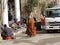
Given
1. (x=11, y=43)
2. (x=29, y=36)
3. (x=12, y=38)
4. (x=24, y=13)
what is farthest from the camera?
(x=24, y=13)

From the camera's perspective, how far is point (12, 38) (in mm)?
18375

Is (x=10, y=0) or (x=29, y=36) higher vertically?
(x=10, y=0)

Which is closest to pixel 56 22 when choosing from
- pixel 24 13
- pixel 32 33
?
pixel 32 33

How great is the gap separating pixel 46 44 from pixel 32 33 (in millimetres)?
4910

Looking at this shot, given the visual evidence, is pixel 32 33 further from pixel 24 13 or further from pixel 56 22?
pixel 24 13

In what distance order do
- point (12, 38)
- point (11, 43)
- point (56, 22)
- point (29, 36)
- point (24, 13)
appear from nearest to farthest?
1. point (11, 43)
2. point (12, 38)
3. point (29, 36)
4. point (56, 22)
5. point (24, 13)

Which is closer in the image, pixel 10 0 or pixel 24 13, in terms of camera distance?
pixel 24 13

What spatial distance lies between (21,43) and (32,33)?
4.54 m

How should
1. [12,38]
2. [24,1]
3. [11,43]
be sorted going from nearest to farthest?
[11,43], [12,38], [24,1]

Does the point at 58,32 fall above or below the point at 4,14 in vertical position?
below

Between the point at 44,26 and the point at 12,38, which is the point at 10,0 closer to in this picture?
the point at 44,26

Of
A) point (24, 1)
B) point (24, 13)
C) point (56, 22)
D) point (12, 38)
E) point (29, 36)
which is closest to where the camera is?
point (12, 38)

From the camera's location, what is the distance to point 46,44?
16219mm

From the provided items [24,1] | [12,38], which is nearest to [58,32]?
[12,38]
